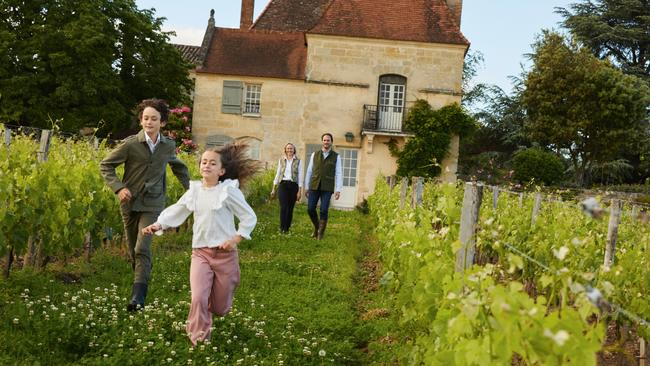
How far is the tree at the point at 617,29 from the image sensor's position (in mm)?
36438

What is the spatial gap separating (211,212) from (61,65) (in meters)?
27.4

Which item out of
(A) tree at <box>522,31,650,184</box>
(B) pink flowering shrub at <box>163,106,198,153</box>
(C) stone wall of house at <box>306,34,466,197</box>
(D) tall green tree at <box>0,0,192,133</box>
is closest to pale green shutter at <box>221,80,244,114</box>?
(B) pink flowering shrub at <box>163,106,198,153</box>

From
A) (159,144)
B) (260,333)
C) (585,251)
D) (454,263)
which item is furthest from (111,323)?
(585,251)

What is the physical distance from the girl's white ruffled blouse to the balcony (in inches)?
820

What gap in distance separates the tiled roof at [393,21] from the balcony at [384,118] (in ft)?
8.31

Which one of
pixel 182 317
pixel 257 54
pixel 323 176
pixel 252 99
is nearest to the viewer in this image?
pixel 182 317

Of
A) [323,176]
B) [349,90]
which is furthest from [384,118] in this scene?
[323,176]

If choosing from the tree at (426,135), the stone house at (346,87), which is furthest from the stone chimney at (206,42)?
the tree at (426,135)

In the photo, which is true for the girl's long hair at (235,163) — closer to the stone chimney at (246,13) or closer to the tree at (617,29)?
the stone chimney at (246,13)

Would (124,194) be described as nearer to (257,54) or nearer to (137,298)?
(137,298)

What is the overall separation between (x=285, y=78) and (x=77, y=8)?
36.6ft

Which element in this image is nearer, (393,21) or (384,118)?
(384,118)

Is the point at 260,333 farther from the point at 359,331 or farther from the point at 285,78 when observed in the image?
the point at 285,78

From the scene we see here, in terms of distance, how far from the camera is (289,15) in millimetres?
30906
